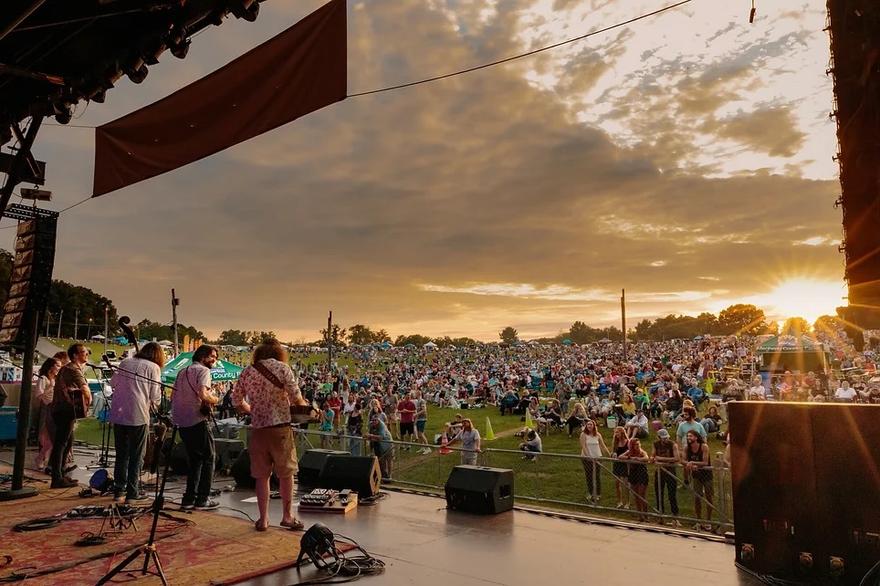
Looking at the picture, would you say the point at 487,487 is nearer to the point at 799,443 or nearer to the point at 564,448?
the point at 799,443

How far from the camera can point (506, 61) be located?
5770 millimetres

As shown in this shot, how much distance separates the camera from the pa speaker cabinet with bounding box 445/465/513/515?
261 inches

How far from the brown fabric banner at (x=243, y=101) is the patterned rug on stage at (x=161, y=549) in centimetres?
348

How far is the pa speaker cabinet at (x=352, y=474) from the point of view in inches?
291

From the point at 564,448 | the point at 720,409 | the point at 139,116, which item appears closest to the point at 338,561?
the point at 139,116

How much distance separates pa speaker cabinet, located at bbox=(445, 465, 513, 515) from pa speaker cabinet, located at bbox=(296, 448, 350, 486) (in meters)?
1.93

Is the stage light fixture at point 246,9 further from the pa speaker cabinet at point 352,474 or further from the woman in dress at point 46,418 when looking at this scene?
the woman in dress at point 46,418

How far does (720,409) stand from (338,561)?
63.1 feet

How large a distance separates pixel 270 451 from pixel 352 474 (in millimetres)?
2171

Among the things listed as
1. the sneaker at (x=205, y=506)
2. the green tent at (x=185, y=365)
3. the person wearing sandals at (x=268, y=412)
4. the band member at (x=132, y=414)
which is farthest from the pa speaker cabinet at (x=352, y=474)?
the green tent at (x=185, y=365)

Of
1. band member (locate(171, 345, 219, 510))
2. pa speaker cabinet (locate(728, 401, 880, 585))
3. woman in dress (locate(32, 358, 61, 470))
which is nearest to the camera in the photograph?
pa speaker cabinet (locate(728, 401, 880, 585))

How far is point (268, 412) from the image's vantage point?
5.54 meters

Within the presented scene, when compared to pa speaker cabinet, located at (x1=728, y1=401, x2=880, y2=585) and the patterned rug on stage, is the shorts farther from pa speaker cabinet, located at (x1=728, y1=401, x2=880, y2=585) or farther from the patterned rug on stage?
pa speaker cabinet, located at (x1=728, y1=401, x2=880, y2=585)

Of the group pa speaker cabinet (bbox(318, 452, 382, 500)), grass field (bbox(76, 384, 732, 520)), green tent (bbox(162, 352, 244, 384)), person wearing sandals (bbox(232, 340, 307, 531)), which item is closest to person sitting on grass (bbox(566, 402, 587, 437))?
grass field (bbox(76, 384, 732, 520))
